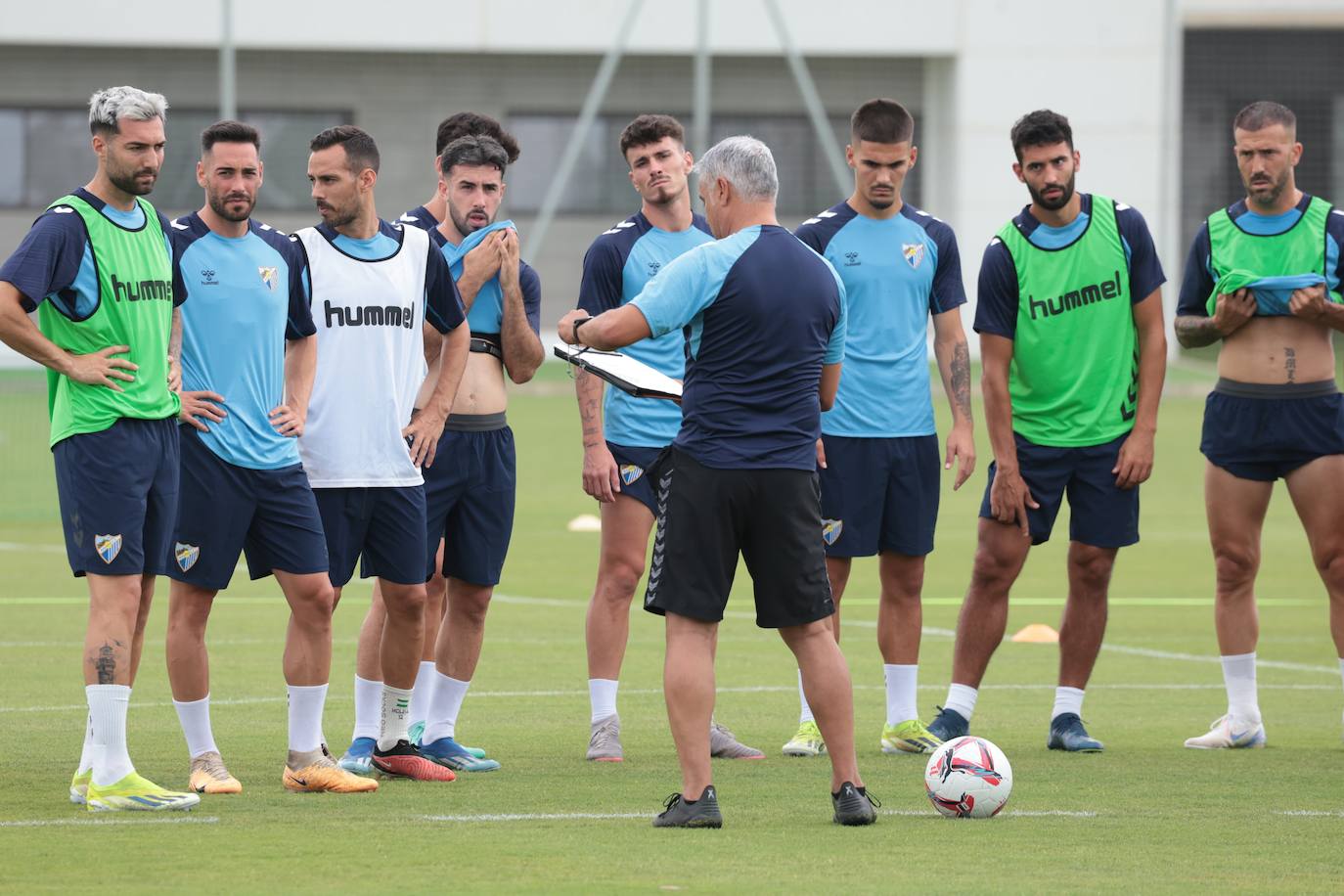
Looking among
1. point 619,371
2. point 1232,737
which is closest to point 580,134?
point 1232,737

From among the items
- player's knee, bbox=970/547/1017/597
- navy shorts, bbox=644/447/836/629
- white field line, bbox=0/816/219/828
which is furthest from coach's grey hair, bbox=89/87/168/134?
player's knee, bbox=970/547/1017/597

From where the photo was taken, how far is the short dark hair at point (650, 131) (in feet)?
28.5

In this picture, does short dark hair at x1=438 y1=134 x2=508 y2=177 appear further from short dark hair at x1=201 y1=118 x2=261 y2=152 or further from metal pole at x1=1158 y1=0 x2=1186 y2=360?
metal pole at x1=1158 y1=0 x2=1186 y2=360

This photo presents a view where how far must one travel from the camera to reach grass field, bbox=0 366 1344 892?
5980 millimetres

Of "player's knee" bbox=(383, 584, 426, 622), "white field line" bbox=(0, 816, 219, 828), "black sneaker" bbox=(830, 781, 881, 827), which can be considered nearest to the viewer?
"white field line" bbox=(0, 816, 219, 828)

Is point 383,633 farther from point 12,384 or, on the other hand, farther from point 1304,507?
point 12,384

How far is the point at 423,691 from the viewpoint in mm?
9023

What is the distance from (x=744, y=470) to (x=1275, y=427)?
331 cm

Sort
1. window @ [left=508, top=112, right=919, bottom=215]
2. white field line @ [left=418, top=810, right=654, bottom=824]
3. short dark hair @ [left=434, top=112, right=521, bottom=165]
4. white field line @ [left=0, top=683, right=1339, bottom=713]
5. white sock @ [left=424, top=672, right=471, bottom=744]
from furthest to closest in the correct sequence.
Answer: window @ [left=508, top=112, right=919, bottom=215] < white field line @ [left=0, top=683, right=1339, bottom=713] < short dark hair @ [left=434, top=112, right=521, bottom=165] < white sock @ [left=424, top=672, right=471, bottom=744] < white field line @ [left=418, top=810, right=654, bottom=824]

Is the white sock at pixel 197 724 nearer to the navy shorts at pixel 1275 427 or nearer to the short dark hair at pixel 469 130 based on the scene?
the short dark hair at pixel 469 130

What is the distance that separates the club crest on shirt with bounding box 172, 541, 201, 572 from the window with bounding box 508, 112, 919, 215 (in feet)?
82.3

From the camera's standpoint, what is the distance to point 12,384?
27.8 metres

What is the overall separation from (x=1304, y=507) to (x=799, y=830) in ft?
11.7

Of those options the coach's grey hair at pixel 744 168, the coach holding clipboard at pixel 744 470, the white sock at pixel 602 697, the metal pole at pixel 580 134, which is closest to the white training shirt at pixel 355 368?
the coach holding clipboard at pixel 744 470
